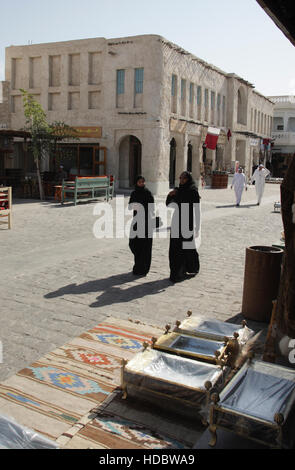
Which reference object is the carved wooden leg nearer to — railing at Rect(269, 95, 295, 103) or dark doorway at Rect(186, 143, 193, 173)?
dark doorway at Rect(186, 143, 193, 173)

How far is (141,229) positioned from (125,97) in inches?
725

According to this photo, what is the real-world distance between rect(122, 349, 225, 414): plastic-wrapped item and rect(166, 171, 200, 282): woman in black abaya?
12.2ft

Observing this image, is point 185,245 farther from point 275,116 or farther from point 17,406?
point 275,116

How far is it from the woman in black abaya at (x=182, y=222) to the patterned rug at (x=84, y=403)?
9.14 feet

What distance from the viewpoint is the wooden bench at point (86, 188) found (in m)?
18.1

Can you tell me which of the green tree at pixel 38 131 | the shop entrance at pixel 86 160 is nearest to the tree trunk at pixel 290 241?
the green tree at pixel 38 131

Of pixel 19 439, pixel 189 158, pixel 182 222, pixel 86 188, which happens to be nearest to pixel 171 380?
pixel 19 439

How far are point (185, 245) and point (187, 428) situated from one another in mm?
4520

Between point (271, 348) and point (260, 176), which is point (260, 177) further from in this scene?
point (271, 348)

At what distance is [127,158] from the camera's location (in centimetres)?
2597

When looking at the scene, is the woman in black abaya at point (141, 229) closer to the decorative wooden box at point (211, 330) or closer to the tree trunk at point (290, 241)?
the decorative wooden box at point (211, 330)

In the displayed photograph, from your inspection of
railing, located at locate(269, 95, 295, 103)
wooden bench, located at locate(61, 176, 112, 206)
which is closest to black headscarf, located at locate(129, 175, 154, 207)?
wooden bench, located at locate(61, 176, 112, 206)

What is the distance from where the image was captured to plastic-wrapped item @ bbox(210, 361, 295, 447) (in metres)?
2.83
